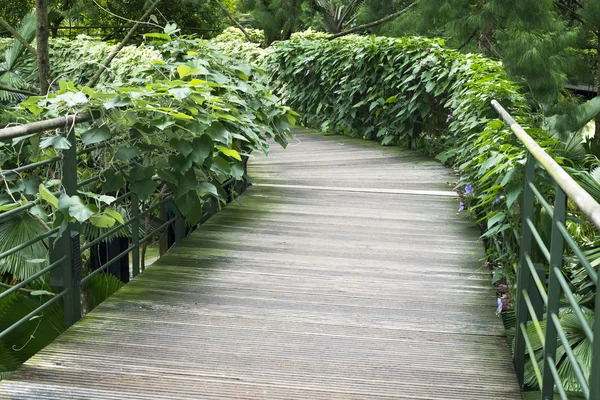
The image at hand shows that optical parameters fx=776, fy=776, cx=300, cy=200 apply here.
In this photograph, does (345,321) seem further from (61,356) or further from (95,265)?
(95,265)

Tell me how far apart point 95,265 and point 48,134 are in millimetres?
2135

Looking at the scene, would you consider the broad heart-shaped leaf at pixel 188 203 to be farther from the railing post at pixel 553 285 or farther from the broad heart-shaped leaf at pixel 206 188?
the railing post at pixel 553 285

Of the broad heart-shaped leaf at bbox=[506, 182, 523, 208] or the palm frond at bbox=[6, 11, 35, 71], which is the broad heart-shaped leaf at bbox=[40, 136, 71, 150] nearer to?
→ the broad heart-shaped leaf at bbox=[506, 182, 523, 208]

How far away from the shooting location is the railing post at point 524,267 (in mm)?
3074

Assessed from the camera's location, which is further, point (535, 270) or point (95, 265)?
point (95, 265)

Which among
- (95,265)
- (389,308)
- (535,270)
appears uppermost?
(535,270)

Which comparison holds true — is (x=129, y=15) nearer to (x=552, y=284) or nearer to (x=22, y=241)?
(x=22, y=241)

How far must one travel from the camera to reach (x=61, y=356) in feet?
10.3

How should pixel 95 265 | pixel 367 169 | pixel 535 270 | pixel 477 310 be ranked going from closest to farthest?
pixel 535 270
pixel 477 310
pixel 95 265
pixel 367 169

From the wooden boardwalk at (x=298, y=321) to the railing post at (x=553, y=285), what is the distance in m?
0.37

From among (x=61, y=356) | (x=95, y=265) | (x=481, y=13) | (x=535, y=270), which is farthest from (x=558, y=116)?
(x=61, y=356)

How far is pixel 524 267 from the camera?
123 inches

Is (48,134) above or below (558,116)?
above

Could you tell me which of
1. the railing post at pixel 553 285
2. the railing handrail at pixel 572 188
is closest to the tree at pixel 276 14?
the railing handrail at pixel 572 188
